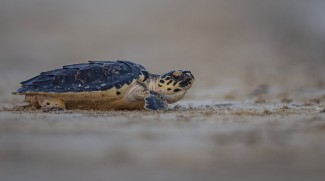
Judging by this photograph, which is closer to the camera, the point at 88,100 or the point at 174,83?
the point at 88,100

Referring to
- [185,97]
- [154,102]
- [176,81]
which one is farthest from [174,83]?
[185,97]

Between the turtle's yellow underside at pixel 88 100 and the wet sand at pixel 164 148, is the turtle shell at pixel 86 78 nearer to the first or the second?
the turtle's yellow underside at pixel 88 100

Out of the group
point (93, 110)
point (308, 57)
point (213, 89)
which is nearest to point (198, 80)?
point (213, 89)

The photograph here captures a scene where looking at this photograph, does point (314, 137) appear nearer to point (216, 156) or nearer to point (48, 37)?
point (216, 156)

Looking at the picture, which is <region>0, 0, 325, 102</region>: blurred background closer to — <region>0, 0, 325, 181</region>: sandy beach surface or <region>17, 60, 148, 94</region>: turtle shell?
<region>0, 0, 325, 181</region>: sandy beach surface

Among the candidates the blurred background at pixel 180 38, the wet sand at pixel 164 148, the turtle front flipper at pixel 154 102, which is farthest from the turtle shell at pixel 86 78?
the blurred background at pixel 180 38

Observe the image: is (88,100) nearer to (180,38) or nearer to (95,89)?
(95,89)
